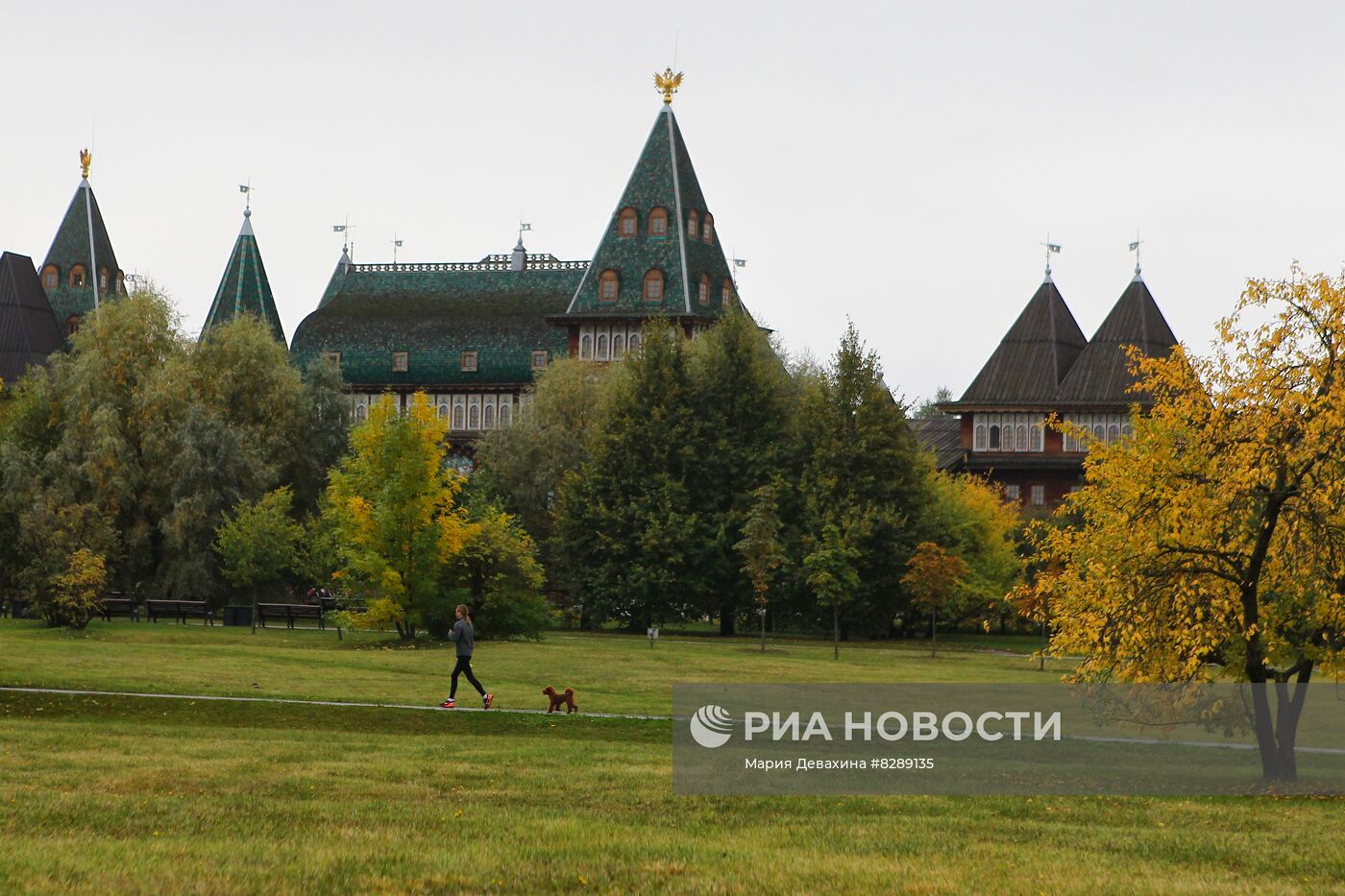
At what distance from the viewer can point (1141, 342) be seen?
3583 inches

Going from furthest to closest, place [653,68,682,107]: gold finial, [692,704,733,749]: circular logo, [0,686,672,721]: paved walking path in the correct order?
[653,68,682,107]: gold finial
[0,686,672,721]: paved walking path
[692,704,733,749]: circular logo

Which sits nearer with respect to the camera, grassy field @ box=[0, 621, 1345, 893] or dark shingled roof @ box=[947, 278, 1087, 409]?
grassy field @ box=[0, 621, 1345, 893]

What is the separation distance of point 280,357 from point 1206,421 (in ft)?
165

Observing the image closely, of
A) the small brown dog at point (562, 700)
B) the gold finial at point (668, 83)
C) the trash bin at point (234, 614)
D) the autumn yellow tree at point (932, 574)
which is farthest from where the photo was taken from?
the gold finial at point (668, 83)

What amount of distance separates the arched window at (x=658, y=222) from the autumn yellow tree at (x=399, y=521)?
158 ft

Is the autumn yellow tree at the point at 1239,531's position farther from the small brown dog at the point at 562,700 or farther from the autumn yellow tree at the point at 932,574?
the autumn yellow tree at the point at 932,574

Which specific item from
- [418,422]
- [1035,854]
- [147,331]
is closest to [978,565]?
[418,422]

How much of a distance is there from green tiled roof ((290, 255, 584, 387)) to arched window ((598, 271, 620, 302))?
17.0ft

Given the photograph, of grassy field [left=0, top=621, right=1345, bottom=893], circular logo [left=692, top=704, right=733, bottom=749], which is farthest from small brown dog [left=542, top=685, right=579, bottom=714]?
circular logo [left=692, top=704, right=733, bottom=749]

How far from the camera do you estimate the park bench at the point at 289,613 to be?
2058 inches

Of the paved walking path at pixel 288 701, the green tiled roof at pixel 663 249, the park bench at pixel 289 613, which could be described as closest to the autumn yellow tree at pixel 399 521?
the park bench at pixel 289 613

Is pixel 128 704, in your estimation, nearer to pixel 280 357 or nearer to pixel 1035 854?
pixel 1035 854

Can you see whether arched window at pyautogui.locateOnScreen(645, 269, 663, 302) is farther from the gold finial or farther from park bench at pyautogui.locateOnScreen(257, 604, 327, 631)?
park bench at pyautogui.locateOnScreen(257, 604, 327, 631)

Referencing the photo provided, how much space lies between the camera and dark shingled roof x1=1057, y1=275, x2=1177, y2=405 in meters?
90.2
